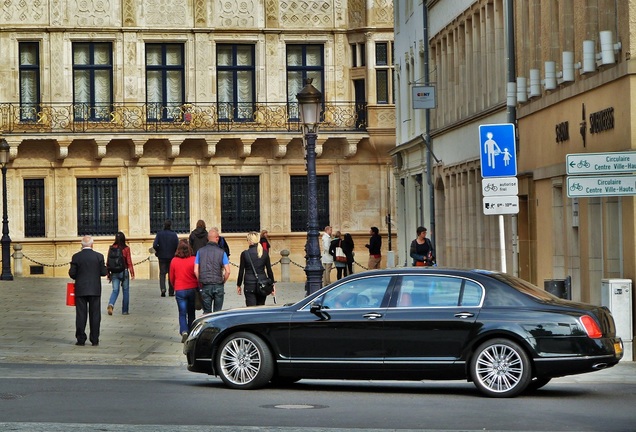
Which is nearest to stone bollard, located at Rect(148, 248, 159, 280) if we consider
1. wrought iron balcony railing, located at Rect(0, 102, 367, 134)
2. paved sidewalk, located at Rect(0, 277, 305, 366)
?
wrought iron balcony railing, located at Rect(0, 102, 367, 134)

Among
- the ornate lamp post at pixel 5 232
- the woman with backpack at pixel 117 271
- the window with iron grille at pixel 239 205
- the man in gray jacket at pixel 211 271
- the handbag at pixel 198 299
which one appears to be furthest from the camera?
the window with iron grille at pixel 239 205

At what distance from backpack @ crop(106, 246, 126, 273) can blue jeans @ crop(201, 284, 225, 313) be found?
338 inches

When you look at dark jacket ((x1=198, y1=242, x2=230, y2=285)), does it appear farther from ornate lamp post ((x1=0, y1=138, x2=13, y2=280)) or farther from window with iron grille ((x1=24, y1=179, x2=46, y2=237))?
window with iron grille ((x1=24, y1=179, x2=46, y2=237))

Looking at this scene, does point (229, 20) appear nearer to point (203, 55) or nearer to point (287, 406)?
point (203, 55)

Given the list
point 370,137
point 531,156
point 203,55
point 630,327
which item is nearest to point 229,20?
point 203,55

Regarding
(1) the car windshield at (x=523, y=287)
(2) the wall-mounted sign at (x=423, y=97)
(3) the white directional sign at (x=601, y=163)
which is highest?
(2) the wall-mounted sign at (x=423, y=97)

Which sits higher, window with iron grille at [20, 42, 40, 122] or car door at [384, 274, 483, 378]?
window with iron grille at [20, 42, 40, 122]

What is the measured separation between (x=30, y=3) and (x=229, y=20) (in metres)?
6.71

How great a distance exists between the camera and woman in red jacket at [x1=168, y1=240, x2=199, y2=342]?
23969mm

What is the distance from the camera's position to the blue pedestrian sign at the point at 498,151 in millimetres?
21047

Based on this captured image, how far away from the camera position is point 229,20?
180 feet

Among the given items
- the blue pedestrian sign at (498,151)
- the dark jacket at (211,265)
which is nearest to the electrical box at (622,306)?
the blue pedestrian sign at (498,151)

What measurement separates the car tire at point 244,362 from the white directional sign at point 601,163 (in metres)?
5.23

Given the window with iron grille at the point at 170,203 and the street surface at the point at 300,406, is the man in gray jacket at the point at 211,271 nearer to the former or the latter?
the street surface at the point at 300,406
